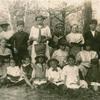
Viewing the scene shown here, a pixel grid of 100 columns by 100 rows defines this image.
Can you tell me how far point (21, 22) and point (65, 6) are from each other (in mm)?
532

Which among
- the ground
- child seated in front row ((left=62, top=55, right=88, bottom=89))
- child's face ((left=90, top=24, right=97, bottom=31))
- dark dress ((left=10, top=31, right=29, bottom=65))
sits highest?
child's face ((left=90, top=24, right=97, bottom=31))

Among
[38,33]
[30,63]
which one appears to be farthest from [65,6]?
[30,63]

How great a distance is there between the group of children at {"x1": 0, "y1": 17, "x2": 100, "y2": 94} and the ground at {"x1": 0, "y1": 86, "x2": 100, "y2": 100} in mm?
85

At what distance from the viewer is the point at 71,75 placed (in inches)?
193

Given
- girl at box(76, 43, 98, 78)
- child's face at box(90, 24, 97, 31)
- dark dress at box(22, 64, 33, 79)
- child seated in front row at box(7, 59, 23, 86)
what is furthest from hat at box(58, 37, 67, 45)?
child seated in front row at box(7, 59, 23, 86)

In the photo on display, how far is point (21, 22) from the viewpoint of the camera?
508cm

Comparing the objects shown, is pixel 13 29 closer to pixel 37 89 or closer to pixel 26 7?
pixel 26 7

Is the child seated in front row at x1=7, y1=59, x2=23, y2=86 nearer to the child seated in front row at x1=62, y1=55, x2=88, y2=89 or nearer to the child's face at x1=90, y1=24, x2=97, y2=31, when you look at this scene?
the child seated in front row at x1=62, y1=55, x2=88, y2=89

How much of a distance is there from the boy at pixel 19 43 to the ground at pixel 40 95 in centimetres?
36

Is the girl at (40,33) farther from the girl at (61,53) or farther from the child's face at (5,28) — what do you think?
the child's face at (5,28)

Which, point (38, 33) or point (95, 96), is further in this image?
point (38, 33)

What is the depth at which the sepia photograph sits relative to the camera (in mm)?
4895

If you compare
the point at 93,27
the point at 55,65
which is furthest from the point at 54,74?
the point at 93,27

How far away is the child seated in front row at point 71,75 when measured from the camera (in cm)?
487
